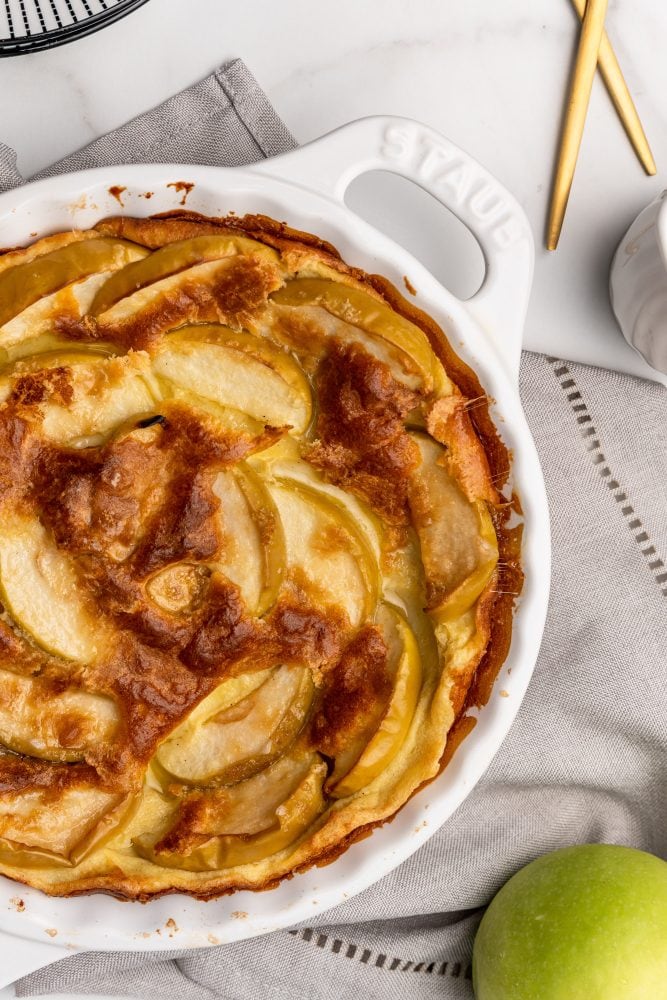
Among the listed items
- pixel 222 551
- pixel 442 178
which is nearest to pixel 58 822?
pixel 222 551

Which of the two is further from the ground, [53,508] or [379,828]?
[53,508]

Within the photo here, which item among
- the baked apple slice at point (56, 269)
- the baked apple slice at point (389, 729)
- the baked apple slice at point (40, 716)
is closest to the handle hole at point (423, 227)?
the baked apple slice at point (56, 269)

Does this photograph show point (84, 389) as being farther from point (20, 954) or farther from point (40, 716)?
point (20, 954)

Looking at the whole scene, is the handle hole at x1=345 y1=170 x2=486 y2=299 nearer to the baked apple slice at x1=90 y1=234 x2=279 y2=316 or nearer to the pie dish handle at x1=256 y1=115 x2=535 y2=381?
the pie dish handle at x1=256 y1=115 x2=535 y2=381

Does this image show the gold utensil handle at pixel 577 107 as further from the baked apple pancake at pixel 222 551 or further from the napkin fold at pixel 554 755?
the baked apple pancake at pixel 222 551

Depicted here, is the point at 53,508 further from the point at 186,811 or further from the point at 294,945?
the point at 294,945

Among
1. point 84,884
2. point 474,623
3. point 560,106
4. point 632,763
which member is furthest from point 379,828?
point 560,106
